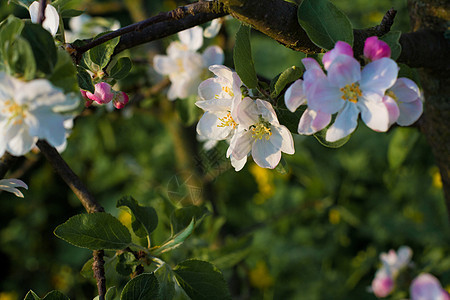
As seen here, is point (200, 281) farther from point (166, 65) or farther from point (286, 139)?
point (166, 65)

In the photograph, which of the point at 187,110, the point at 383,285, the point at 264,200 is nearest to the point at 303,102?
the point at 187,110

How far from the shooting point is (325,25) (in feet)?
1.58

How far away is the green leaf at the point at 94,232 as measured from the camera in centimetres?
54

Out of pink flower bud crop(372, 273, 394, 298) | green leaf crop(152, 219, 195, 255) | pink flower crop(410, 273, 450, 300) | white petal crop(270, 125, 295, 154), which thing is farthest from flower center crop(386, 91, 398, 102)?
pink flower bud crop(372, 273, 394, 298)

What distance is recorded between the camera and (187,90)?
95 cm

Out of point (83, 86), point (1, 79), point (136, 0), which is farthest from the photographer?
point (136, 0)

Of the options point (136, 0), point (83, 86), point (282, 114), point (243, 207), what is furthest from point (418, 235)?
point (83, 86)

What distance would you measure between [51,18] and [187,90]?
1.49ft

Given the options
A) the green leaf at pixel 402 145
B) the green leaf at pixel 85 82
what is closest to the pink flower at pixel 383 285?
the green leaf at pixel 402 145

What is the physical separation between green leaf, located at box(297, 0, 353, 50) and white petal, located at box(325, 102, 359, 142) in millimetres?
71

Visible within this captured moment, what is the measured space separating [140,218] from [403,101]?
0.35 meters

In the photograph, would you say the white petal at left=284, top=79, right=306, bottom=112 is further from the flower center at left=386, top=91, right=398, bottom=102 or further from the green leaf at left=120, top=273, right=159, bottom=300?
the green leaf at left=120, top=273, right=159, bottom=300

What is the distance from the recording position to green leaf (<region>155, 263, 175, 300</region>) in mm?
556

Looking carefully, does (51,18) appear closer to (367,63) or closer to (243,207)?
(367,63)
